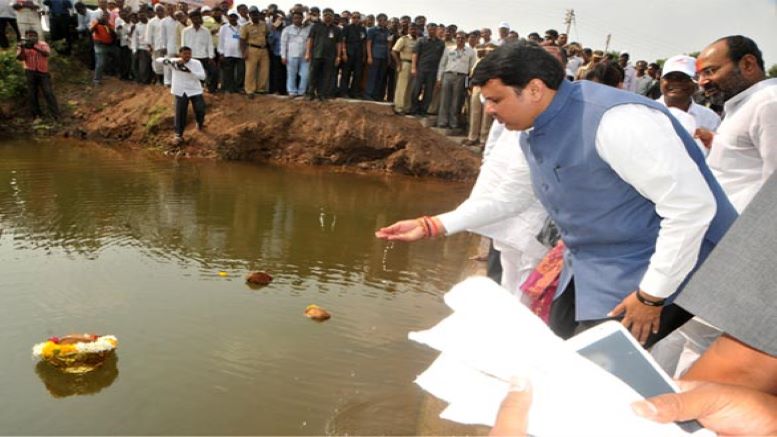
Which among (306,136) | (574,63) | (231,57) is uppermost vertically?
(574,63)

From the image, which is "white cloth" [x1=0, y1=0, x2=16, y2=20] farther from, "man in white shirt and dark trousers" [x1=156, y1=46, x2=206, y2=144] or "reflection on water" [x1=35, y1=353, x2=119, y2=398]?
"reflection on water" [x1=35, y1=353, x2=119, y2=398]

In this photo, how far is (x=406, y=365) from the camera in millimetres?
3592

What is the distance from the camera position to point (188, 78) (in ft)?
32.5

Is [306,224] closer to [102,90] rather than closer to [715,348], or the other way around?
[715,348]

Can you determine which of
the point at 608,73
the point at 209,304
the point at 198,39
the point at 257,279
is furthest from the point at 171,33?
the point at 608,73

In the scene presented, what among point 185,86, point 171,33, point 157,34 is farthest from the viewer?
point 157,34

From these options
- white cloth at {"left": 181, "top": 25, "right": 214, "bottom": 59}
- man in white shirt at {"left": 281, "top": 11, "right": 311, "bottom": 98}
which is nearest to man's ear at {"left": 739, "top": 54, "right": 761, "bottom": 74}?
man in white shirt at {"left": 281, "top": 11, "right": 311, "bottom": 98}

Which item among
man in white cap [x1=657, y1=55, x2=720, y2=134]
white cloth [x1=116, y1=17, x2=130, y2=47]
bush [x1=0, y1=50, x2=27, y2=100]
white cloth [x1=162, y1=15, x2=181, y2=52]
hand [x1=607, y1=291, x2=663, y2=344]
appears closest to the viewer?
hand [x1=607, y1=291, x2=663, y2=344]

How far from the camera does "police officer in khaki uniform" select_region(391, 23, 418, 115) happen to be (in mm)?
10805

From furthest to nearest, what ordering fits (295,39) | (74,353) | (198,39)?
(295,39)
(198,39)
(74,353)

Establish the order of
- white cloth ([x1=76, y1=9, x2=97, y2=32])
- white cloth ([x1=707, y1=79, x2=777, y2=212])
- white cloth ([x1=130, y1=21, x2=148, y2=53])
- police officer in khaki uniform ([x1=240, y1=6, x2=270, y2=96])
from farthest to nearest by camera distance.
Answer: white cloth ([x1=76, y1=9, x2=97, y2=32]) < white cloth ([x1=130, y1=21, x2=148, y2=53]) < police officer in khaki uniform ([x1=240, y1=6, x2=270, y2=96]) < white cloth ([x1=707, y1=79, x2=777, y2=212])

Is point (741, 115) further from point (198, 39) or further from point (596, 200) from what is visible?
point (198, 39)

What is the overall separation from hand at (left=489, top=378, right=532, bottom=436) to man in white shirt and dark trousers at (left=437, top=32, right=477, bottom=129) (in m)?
9.96

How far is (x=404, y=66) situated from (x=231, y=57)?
3.34 metres
